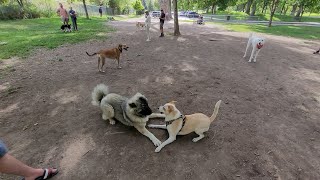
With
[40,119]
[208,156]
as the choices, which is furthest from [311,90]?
[40,119]

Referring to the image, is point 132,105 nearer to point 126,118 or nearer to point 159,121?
point 126,118

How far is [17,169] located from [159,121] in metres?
2.76

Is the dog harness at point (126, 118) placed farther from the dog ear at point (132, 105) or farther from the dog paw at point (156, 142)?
the dog paw at point (156, 142)

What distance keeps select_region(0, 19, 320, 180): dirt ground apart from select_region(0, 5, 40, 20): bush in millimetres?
20632

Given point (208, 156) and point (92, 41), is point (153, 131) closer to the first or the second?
point (208, 156)

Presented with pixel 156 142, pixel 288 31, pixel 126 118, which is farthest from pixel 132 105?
pixel 288 31

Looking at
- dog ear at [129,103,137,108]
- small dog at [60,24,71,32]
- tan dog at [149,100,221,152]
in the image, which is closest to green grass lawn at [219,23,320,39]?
small dog at [60,24,71,32]

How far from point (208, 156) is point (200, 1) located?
2213 inches

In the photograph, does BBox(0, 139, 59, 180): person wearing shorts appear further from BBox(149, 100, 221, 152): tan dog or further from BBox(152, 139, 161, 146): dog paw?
BBox(149, 100, 221, 152): tan dog

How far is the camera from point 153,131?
4465 millimetres

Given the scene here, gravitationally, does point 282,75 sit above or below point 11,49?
below

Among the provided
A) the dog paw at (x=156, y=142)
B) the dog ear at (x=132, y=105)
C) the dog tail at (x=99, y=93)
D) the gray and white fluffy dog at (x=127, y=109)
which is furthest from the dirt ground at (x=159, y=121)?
the dog ear at (x=132, y=105)

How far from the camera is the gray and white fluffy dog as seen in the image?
4020 mm

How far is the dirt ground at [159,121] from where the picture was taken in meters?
3.62
